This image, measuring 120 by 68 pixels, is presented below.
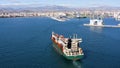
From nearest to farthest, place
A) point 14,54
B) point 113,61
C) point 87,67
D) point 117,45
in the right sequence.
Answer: point 87,67 < point 113,61 < point 14,54 < point 117,45

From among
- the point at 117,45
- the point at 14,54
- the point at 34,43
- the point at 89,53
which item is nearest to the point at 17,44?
the point at 34,43

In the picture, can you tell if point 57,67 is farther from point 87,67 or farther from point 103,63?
point 103,63

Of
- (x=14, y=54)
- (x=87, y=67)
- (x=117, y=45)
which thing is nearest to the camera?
(x=87, y=67)

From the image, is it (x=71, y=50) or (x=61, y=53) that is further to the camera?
(x=61, y=53)

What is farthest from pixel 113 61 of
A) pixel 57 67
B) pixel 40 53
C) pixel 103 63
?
pixel 40 53

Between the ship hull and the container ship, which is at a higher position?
the container ship

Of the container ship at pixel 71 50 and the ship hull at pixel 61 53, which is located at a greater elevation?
the container ship at pixel 71 50

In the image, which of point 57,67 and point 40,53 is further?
point 40,53

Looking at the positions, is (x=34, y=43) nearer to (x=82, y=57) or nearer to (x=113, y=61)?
(x=82, y=57)

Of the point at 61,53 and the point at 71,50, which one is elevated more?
the point at 71,50
